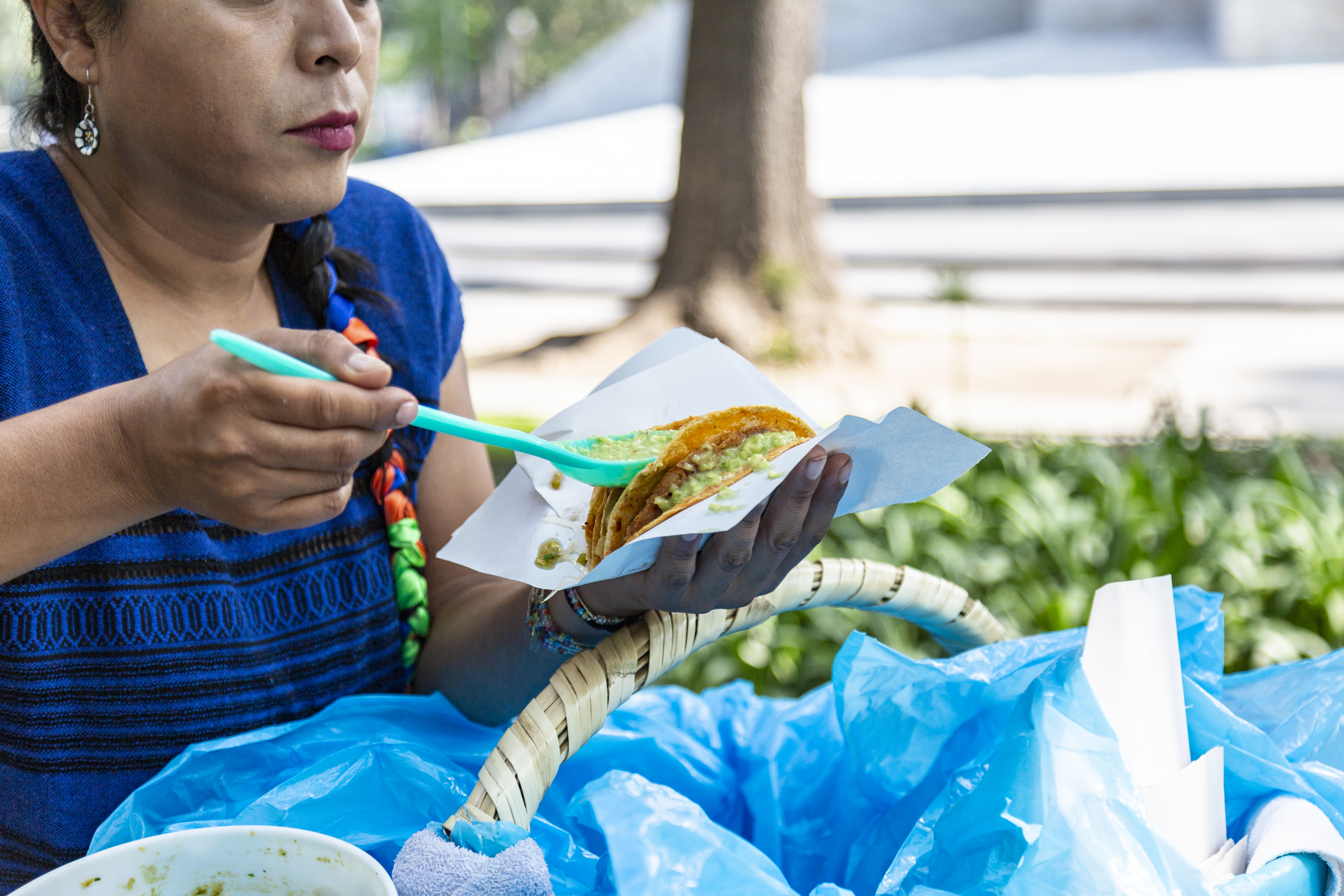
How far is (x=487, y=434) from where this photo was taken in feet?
3.64

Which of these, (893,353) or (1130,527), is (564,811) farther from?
(893,353)

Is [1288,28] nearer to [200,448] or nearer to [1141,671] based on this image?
[1141,671]

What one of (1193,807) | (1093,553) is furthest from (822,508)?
(1093,553)

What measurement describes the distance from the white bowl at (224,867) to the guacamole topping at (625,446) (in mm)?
514

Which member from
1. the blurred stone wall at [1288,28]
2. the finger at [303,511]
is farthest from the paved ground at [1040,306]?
the blurred stone wall at [1288,28]

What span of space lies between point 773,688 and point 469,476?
1818 mm

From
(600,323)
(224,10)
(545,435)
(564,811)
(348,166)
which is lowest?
(600,323)

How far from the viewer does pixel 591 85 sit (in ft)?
83.5

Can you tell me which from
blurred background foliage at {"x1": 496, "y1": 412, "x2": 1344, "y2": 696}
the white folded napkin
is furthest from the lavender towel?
blurred background foliage at {"x1": 496, "y1": 412, "x2": 1344, "y2": 696}

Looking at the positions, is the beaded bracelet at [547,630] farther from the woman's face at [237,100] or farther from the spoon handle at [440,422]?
the woman's face at [237,100]

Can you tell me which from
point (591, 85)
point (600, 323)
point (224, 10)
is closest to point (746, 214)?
point (600, 323)

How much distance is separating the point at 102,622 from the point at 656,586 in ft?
2.43

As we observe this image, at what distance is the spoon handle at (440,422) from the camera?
0.89m

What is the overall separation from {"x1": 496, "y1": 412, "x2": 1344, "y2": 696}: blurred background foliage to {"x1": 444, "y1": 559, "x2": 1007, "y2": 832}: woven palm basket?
5.62ft
